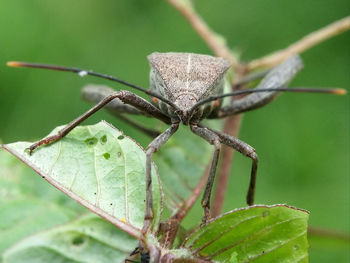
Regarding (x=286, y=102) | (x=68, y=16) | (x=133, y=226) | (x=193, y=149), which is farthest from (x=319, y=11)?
(x=133, y=226)

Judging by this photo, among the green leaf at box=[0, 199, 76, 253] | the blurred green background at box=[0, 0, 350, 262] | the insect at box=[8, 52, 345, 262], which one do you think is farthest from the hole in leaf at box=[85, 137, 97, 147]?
the blurred green background at box=[0, 0, 350, 262]

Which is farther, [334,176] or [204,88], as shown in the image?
[334,176]

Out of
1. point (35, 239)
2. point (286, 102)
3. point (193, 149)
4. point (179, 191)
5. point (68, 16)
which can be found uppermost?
point (68, 16)

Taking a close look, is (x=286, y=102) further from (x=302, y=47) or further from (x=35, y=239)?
(x=35, y=239)

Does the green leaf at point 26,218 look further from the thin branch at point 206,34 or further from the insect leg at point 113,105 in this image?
the thin branch at point 206,34

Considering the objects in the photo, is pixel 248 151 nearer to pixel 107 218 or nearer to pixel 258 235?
pixel 258 235

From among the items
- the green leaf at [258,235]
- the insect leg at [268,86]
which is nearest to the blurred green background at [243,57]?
the insect leg at [268,86]

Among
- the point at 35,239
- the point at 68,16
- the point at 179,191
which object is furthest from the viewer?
the point at 68,16

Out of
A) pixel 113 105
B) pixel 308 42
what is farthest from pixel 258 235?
pixel 308 42
